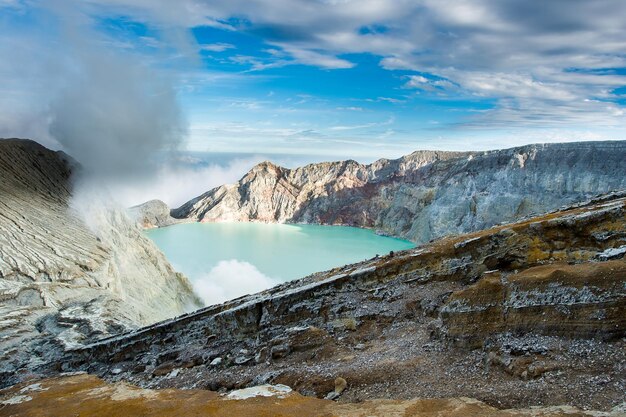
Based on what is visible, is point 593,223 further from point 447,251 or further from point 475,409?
point 475,409

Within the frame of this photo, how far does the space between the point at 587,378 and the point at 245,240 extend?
123 metres

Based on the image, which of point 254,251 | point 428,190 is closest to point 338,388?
point 254,251

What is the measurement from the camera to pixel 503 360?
12.9 meters

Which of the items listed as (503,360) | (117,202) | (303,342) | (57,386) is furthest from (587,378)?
(117,202)

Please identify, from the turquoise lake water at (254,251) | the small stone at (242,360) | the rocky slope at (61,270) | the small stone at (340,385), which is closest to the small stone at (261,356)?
the small stone at (242,360)

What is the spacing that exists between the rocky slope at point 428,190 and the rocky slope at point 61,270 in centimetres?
3800

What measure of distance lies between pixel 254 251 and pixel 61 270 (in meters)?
69.9

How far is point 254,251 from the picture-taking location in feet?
362

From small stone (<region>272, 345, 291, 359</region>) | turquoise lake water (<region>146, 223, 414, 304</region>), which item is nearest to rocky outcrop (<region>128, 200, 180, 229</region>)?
turquoise lake water (<region>146, 223, 414, 304</region>)

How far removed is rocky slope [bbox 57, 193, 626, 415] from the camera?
Answer: 39.2 ft

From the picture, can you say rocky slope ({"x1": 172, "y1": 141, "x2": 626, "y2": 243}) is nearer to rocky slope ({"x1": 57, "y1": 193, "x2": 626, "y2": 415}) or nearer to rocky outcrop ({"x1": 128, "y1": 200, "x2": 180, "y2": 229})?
rocky slope ({"x1": 57, "y1": 193, "x2": 626, "y2": 415})

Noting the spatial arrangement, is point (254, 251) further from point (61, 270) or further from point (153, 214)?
point (153, 214)

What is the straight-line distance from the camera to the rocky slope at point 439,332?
11.9 metres

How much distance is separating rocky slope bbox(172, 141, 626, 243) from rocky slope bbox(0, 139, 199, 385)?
38004 mm
